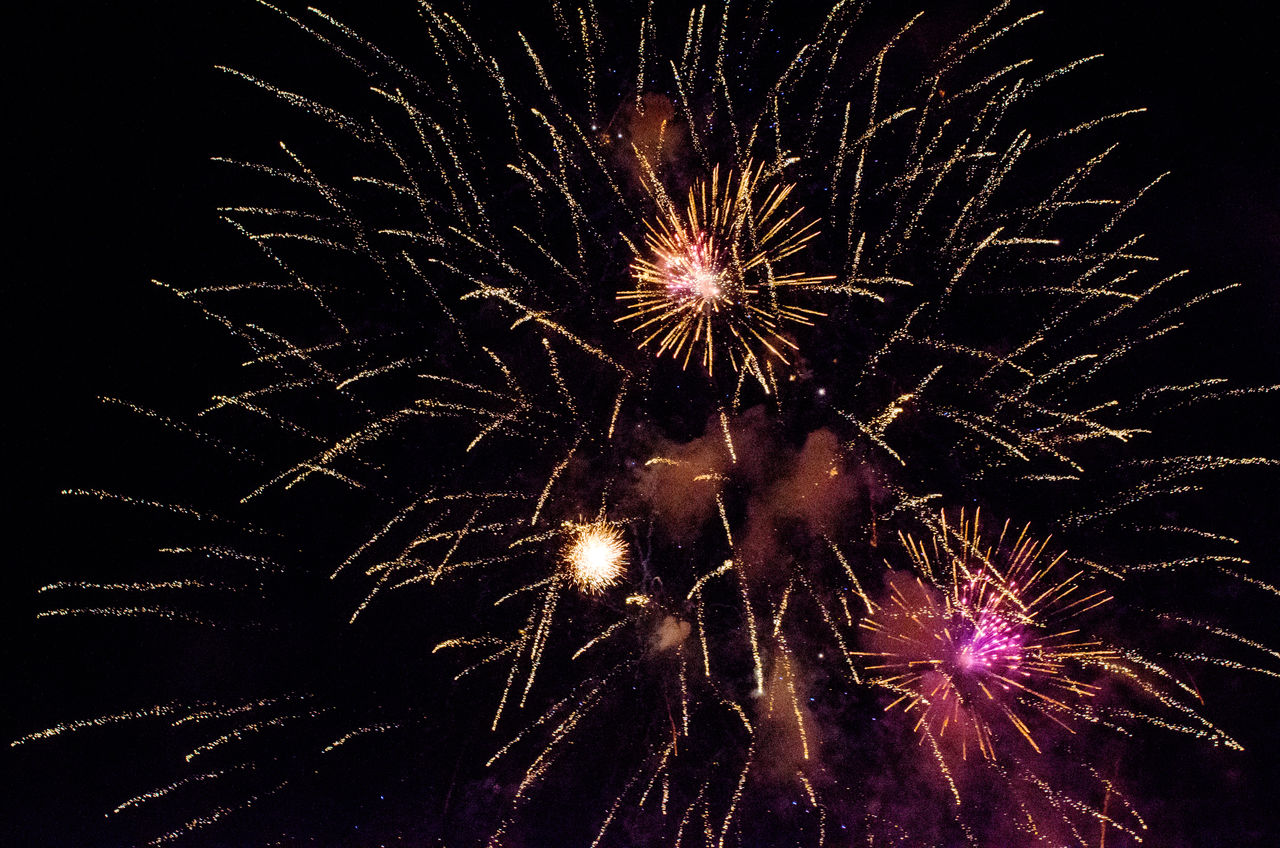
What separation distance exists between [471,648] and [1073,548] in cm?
355

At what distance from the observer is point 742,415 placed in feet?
9.23

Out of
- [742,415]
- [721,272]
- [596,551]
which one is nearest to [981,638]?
[742,415]

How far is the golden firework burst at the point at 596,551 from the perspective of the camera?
110 inches

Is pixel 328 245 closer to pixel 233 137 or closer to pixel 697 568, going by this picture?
pixel 233 137

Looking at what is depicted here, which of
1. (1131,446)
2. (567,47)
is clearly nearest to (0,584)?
(567,47)

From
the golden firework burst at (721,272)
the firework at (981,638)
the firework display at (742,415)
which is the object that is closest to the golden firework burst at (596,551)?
the firework display at (742,415)

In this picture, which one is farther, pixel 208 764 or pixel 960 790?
pixel 208 764

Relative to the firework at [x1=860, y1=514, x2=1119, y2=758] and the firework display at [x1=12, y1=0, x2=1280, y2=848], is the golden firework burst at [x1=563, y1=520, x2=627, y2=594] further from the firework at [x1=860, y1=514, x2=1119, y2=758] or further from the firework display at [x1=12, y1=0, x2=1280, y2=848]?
the firework at [x1=860, y1=514, x2=1119, y2=758]

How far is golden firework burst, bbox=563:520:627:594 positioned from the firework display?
2 cm

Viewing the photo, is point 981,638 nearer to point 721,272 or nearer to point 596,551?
point 596,551

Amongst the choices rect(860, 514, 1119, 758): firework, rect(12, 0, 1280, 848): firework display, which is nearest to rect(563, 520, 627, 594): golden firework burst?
rect(12, 0, 1280, 848): firework display

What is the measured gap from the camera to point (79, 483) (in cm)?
294

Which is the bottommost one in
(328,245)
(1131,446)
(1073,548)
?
(1073,548)

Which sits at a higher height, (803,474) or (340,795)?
(803,474)
